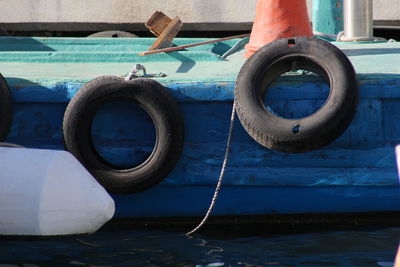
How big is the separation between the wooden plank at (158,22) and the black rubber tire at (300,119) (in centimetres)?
131

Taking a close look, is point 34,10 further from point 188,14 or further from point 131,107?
point 131,107

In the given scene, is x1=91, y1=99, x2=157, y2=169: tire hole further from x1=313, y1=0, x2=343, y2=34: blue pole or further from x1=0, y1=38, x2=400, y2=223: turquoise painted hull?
Answer: x1=313, y1=0, x2=343, y2=34: blue pole

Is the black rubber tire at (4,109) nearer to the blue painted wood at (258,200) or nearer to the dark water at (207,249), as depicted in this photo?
the dark water at (207,249)

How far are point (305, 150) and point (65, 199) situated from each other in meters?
1.31

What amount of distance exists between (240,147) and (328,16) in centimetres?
202

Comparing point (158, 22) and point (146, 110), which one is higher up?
point (158, 22)

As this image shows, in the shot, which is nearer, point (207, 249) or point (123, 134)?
point (207, 249)

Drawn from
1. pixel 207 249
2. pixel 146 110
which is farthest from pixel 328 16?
pixel 207 249

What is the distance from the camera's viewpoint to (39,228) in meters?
4.40

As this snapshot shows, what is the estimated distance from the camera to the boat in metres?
4.76

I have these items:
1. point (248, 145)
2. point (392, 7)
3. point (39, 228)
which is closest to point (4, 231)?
point (39, 228)

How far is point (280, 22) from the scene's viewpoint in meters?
5.30

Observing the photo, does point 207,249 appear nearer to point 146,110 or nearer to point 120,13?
point 146,110

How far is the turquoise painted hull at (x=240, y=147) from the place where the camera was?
4801 millimetres
